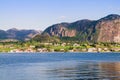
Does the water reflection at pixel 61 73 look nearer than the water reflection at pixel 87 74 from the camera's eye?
No

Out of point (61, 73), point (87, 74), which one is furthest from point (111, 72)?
point (61, 73)

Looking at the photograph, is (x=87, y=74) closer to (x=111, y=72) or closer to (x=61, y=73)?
(x=61, y=73)

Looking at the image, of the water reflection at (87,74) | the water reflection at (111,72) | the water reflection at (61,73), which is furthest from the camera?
the water reflection at (61,73)

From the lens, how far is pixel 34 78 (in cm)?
9412

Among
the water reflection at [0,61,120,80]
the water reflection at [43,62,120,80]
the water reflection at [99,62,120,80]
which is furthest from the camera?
the water reflection at [0,61,120,80]

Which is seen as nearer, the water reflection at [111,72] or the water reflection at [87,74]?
the water reflection at [87,74]

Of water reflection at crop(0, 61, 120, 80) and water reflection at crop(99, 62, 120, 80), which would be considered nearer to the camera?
water reflection at crop(99, 62, 120, 80)

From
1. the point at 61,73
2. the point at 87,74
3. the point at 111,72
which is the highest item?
the point at 61,73

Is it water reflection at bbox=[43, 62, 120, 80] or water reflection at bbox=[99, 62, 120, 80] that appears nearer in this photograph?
water reflection at bbox=[43, 62, 120, 80]

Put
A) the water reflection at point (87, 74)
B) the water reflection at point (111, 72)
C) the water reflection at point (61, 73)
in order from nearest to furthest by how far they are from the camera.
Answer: the water reflection at point (87, 74), the water reflection at point (111, 72), the water reflection at point (61, 73)

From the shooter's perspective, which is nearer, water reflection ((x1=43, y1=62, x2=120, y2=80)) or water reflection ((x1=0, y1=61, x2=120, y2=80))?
water reflection ((x1=43, y1=62, x2=120, y2=80))

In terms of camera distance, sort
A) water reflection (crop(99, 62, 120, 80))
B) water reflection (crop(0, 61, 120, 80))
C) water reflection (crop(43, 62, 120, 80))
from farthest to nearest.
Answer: water reflection (crop(0, 61, 120, 80)) → water reflection (crop(99, 62, 120, 80)) → water reflection (crop(43, 62, 120, 80))

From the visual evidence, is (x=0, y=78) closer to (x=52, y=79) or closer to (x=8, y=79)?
(x=8, y=79)

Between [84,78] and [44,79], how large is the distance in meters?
9.56
